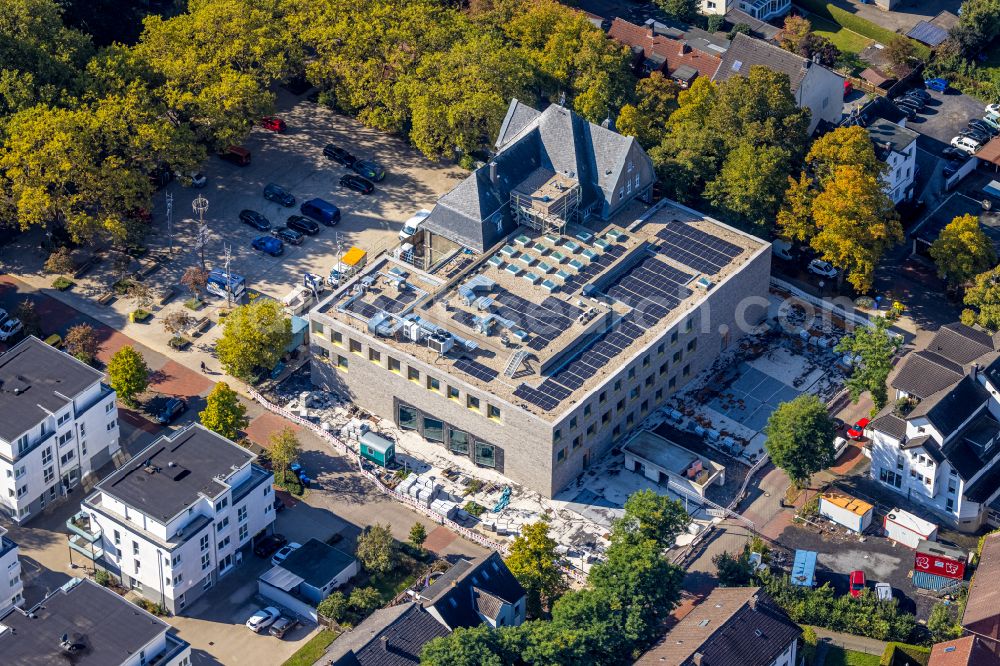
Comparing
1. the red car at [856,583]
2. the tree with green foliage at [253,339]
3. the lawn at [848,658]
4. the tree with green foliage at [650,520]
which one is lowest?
the lawn at [848,658]

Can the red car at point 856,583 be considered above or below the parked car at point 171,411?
below

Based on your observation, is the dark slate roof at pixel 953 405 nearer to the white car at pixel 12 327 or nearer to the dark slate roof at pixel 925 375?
the dark slate roof at pixel 925 375

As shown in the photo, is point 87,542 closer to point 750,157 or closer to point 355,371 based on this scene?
point 355,371

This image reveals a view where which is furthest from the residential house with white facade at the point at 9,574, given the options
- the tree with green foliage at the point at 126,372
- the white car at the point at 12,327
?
the white car at the point at 12,327

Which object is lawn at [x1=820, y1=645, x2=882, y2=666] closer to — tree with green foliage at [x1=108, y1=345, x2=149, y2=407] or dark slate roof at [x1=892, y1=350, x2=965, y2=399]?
dark slate roof at [x1=892, y1=350, x2=965, y2=399]

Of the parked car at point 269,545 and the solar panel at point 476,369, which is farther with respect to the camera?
A: the solar panel at point 476,369

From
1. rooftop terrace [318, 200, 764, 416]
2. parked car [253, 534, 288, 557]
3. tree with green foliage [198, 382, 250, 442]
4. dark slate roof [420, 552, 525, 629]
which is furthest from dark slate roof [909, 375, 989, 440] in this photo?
tree with green foliage [198, 382, 250, 442]
